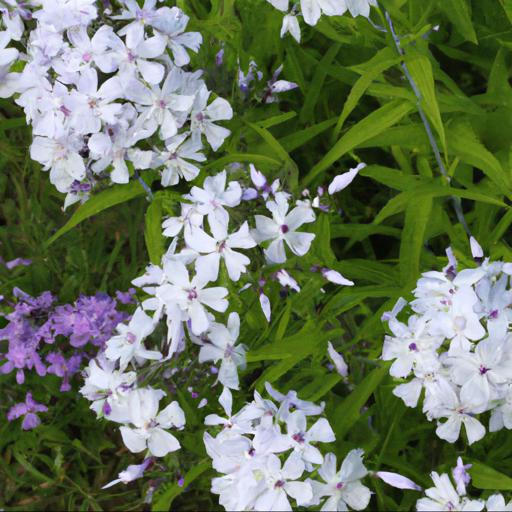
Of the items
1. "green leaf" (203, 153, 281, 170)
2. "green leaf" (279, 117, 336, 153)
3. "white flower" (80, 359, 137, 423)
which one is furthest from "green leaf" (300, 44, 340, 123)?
"white flower" (80, 359, 137, 423)

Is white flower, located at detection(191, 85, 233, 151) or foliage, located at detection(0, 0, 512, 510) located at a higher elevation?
white flower, located at detection(191, 85, 233, 151)

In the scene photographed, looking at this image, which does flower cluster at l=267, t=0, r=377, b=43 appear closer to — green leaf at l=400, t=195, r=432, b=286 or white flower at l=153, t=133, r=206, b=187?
white flower at l=153, t=133, r=206, b=187

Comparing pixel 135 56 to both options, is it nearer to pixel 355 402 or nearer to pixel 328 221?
pixel 328 221

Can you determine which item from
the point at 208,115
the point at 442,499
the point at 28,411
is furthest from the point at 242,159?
the point at 28,411

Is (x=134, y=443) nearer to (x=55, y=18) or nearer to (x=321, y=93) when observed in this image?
(x=55, y=18)

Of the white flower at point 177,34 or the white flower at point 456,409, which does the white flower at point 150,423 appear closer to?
the white flower at point 456,409

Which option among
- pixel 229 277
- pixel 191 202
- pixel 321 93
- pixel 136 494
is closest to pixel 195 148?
pixel 191 202
